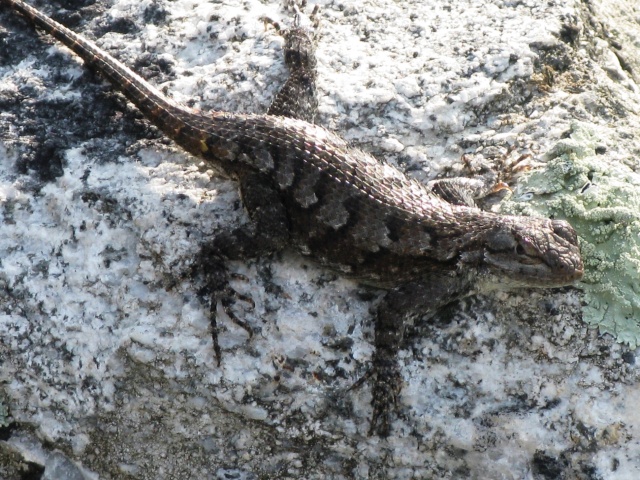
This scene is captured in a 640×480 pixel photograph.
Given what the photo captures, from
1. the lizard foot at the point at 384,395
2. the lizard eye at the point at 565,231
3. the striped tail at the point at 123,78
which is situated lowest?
the lizard foot at the point at 384,395

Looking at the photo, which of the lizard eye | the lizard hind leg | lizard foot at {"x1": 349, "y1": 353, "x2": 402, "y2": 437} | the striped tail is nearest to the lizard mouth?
the lizard eye

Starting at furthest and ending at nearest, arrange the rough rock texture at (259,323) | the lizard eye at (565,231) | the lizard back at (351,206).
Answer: the lizard back at (351,206) → the lizard eye at (565,231) → the rough rock texture at (259,323)

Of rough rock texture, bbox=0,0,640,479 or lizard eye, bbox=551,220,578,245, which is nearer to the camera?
rough rock texture, bbox=0,0,640,479

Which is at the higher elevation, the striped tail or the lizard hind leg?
the striped tail

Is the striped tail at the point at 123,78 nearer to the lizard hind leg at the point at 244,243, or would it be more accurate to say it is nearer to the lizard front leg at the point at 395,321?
→ the lizard hind leg at the point at 244,243

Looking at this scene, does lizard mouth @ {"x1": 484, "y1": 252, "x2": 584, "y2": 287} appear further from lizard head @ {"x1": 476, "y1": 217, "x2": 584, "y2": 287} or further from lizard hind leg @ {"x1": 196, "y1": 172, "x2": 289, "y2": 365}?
lizard hind leg @ {"x1": 196, "y1": 172, "x2": 289, "y2": 365}

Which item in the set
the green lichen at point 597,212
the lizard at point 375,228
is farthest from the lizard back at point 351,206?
the green lichen at point 597,212
